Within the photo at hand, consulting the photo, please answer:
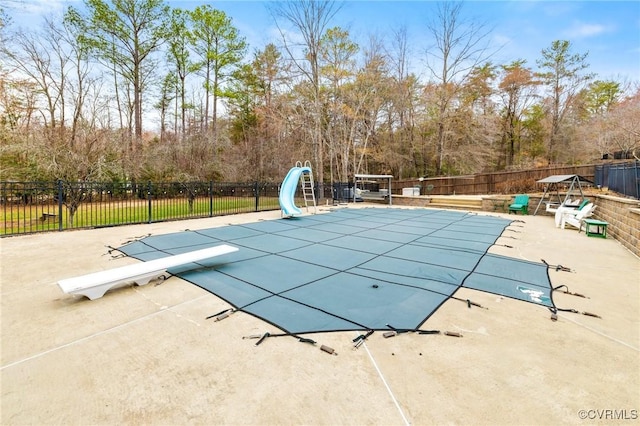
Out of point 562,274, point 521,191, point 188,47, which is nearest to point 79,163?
point 562,274

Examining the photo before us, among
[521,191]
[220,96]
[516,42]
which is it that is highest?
[516,42]

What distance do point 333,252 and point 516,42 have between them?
812 inches

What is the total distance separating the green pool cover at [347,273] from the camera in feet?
8.45

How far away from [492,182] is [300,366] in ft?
61.1

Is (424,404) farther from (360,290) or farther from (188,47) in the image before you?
(188,47)

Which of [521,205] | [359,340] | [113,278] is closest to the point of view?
[359,340]

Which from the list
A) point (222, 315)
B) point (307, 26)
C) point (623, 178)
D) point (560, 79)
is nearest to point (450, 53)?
point (560, 79)

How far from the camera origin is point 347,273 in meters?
3.65

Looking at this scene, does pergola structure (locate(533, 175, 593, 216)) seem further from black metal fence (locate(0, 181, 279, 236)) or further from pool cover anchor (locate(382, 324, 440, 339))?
black metal fence (locate(0, 181, 279, 236))

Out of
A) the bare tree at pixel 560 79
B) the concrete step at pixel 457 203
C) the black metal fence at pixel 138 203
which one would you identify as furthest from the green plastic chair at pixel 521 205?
the bare tree at pixel 560 79

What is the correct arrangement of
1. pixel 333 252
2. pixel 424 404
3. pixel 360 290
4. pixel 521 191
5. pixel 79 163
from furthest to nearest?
pixel 521 191
pixel 79 163
pixel 333 252
pixel 360 290
pixel 424 404

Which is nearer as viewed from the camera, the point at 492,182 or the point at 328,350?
the point at 328,350

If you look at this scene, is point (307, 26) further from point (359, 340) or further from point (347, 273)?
point (359, 340)

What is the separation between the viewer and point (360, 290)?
309 centimetres
